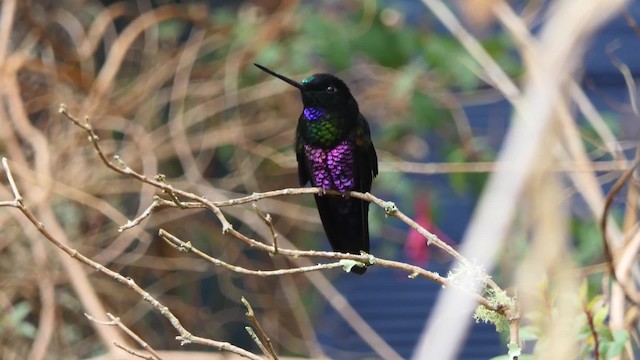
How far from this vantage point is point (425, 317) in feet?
16.6

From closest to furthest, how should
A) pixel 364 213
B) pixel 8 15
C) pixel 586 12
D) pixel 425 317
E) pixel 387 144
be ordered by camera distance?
pixel 586 12
pixel 364 213
pixel 8 15
pixel 387 144
pixel 425 317

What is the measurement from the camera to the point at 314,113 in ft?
6.28

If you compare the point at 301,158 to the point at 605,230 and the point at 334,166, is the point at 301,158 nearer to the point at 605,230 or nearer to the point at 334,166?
the point at 334,166

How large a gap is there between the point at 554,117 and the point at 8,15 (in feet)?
9.12

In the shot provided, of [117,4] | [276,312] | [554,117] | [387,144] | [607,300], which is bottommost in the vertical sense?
[554,117]

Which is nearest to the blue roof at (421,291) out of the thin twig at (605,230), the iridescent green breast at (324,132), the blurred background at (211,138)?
the blurred background at (211,138)

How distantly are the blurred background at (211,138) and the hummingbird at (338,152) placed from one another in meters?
1.07

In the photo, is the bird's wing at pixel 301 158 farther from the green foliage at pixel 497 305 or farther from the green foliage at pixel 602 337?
the green foliage at pixel 497 305

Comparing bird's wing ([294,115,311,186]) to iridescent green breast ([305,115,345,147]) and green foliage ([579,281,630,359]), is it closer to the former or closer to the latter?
iridescent green breast ([305,115,345,147])

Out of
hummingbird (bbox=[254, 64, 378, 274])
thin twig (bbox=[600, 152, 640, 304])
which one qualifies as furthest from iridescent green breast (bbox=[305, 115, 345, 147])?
thin twig (bbox=[600, 152, 640, 304])

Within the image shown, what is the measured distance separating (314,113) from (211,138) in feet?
5.99

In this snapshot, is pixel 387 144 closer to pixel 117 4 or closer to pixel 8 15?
pixel 117 4

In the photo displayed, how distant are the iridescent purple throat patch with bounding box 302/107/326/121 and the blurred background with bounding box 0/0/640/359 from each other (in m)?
1.10

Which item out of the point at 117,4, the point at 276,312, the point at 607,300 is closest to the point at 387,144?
the point at 276,312
